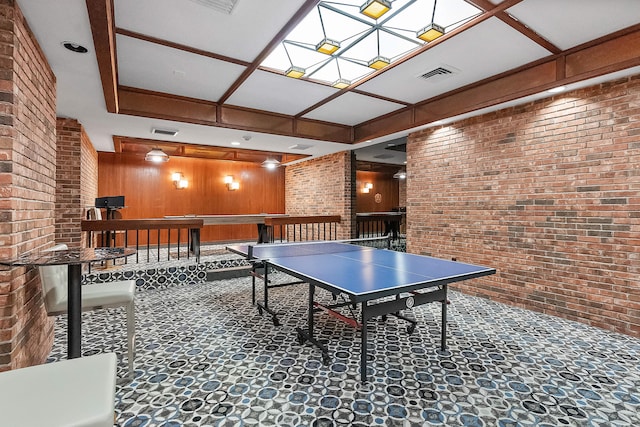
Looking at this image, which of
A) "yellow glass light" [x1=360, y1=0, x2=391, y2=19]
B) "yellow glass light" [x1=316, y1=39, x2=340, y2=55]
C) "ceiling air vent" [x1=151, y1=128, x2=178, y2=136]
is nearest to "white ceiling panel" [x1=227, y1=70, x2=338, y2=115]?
"yellow glass light" [x1=316, y1=39, x2=340, y2=55]

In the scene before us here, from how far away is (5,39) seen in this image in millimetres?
2062

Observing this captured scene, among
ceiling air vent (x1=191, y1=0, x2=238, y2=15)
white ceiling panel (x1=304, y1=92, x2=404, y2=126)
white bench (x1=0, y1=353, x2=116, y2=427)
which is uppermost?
white ceiling panel (x1=304, y1=92, x2=404, y2=126)

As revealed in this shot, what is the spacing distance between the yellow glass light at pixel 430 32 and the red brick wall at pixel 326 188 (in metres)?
4.67

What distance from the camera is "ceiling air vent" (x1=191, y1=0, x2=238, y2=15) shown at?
8.45 ft

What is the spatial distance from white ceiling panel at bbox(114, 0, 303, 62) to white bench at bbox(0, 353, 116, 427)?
2703mm

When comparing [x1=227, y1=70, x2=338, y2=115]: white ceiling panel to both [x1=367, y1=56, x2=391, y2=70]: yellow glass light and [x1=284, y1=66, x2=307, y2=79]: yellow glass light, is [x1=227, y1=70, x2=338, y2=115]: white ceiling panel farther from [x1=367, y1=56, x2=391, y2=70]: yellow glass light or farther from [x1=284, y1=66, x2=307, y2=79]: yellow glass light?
[x1=367, y1=56, x2=391, y2=70]: yellow glass light

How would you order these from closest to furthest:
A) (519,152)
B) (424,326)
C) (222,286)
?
(424,326) → (519,152) → (222,286)

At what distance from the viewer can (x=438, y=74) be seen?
402 cm

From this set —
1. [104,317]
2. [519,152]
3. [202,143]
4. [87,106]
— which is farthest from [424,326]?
[202,143]

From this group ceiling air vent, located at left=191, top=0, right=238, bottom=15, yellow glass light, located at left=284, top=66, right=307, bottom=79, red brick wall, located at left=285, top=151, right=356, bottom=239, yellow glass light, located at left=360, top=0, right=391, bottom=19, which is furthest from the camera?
red brick wall, located at left=285, top=151, right=356, bottom=239

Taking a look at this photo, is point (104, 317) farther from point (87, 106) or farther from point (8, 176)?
point (87, 106)

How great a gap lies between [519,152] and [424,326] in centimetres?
275

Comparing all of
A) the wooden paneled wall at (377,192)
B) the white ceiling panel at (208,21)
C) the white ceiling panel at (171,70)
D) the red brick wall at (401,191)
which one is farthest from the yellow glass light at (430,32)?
the red brick wall at (401,191)

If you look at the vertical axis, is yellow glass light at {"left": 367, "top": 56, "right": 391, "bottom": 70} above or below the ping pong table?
above
